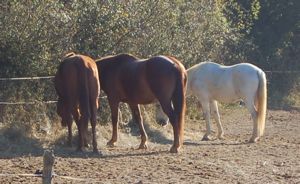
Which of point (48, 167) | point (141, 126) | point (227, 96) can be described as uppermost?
point (227, 96)

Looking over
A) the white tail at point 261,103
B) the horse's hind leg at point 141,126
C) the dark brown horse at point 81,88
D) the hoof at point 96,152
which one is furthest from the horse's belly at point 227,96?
the hoof at point 96,152

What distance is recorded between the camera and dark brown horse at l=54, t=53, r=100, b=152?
36.2 ft

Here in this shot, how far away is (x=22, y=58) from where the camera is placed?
12.7m

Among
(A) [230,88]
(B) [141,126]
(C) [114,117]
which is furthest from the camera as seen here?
(A) [230,88]

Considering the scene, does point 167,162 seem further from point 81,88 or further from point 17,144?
point 17,144

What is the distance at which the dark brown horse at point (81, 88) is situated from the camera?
36.2 ft

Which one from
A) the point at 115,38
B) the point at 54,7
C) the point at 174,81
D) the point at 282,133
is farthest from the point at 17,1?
the point at 282,133

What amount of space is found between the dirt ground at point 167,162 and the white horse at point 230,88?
49cm

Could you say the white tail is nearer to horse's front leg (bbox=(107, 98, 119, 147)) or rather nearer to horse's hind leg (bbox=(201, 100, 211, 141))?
horse's hind leg (bbox=(201, 100, 211, 141))

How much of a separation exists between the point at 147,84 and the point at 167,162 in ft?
5.97

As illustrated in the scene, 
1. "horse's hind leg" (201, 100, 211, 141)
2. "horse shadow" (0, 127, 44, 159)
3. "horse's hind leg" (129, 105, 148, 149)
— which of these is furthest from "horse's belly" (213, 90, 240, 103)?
"horse shadow" (0, 127, 44, 159)

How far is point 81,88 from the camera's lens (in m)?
11.0

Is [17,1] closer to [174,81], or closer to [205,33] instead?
[174,81]

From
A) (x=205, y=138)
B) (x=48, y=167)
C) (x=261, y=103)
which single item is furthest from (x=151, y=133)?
(x=48, y=167)
